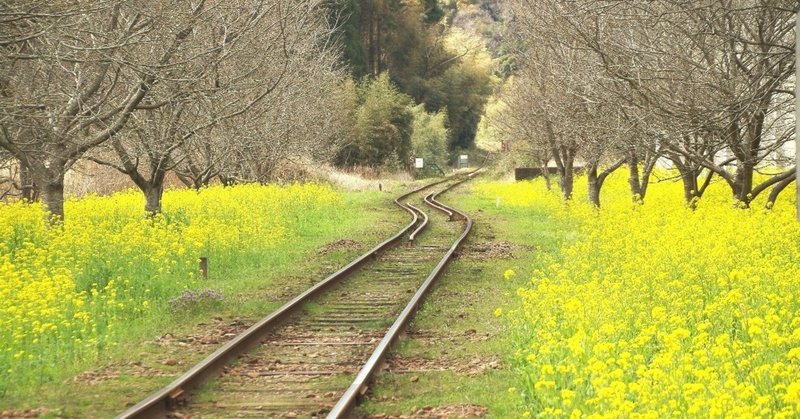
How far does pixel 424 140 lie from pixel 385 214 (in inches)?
1591

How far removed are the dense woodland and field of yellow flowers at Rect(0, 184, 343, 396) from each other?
133cm

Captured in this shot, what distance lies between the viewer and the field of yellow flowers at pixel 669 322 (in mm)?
6582

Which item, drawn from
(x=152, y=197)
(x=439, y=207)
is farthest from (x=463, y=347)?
(x=439, y=207)

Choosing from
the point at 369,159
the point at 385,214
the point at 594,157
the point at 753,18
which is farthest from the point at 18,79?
the point at 369,159

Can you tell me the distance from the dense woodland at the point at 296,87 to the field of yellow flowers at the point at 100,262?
1.33m

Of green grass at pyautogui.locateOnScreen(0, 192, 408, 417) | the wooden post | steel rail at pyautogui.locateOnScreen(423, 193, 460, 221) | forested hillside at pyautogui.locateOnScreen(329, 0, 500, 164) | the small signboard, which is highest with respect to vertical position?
forested hillside at pyautogui.locateOnScreen(329, 0, 500, 164)

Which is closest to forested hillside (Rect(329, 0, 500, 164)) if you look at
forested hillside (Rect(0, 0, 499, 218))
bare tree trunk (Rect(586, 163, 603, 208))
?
forested hillside (Rect(0, 0, 499, 218))

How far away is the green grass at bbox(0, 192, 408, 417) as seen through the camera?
838 cm

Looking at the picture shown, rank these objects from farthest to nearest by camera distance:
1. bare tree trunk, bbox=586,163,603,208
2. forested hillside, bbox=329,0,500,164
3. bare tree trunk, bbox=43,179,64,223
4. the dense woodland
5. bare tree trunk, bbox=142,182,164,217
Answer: forested hillside, bbox=329,0,500,164 → bare tree trunk, bbox=586,163,603,208 → bare tree trunk, bbox=142,182,164,217 → bare tree trunk, bbox=43,179,64,223 → the dense woodland

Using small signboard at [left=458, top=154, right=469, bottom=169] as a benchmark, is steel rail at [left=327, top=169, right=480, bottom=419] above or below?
below

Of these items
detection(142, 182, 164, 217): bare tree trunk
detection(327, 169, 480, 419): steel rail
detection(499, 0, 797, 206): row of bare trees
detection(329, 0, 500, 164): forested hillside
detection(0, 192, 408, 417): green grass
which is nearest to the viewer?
detection(327, 169, 480, 419): steel rail

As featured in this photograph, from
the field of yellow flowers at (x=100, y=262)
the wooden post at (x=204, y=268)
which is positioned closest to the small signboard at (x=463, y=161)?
the field of yellow flowers at (x=100, y=262)

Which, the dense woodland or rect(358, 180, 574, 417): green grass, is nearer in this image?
rect(358, 180, 574, 417): green grass

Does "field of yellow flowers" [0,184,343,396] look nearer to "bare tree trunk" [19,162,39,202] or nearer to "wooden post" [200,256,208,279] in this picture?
"wooden post" [200,256,208,279]
